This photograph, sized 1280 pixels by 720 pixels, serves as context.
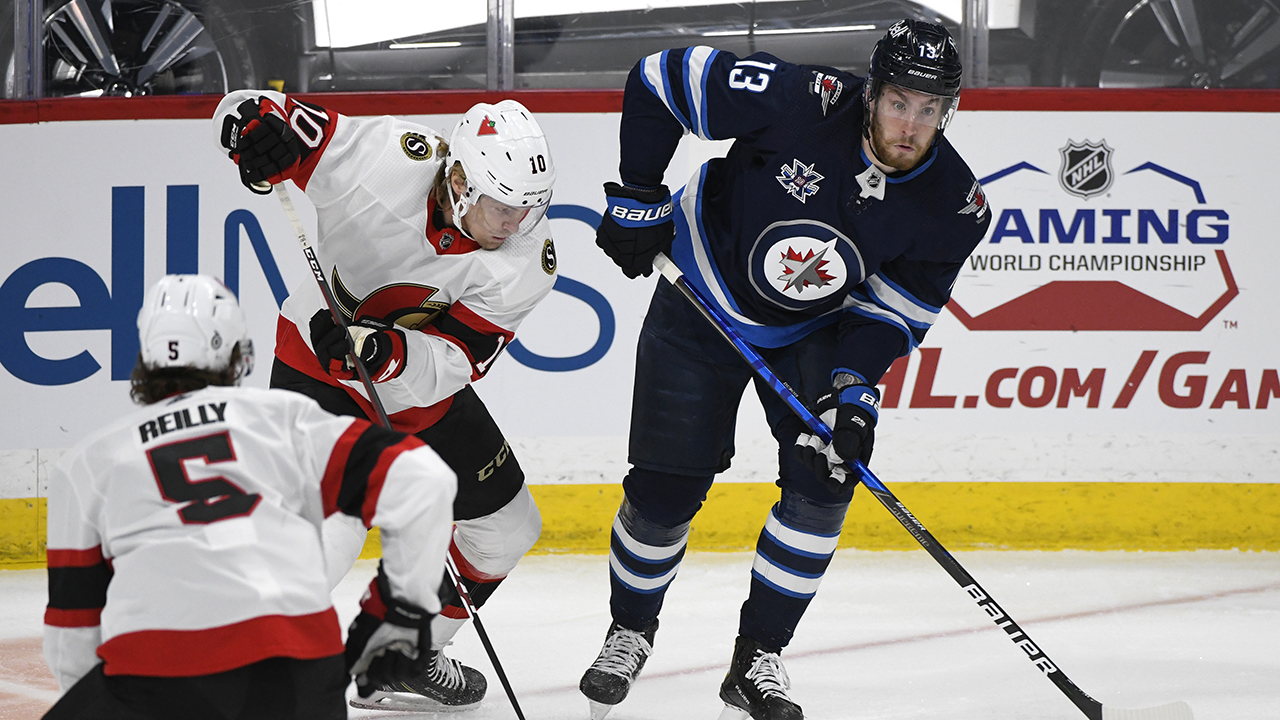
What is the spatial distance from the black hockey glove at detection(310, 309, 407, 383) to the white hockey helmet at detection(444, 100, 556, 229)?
0.89 feet

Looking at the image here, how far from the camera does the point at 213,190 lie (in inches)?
143

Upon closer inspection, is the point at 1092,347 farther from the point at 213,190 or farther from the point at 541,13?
the point at 213,190

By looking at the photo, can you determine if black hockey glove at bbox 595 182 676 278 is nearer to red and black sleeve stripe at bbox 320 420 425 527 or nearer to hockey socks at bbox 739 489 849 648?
hockey socks at bbox 739 489 849 648

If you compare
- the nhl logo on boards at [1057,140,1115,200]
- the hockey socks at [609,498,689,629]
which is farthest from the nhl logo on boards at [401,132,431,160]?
the nhl logo on boards at [1057,140,1115,200]

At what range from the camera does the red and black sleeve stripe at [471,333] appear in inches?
88.4

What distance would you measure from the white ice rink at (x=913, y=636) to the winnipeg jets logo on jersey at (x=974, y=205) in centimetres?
100

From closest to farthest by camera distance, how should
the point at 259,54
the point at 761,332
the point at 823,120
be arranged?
1. the point at 823,120
2. the point at 761,332
3. the point at 259,54

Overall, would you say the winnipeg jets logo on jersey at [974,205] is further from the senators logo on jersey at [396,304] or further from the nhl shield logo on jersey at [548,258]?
the senators logo on jersey at [396,304]

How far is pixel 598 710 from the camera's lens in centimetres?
230

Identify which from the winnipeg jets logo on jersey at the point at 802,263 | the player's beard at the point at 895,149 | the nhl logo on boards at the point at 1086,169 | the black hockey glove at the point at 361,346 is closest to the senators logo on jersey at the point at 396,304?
the black hockey glove at the point at 361,346

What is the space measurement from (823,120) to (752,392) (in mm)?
1651

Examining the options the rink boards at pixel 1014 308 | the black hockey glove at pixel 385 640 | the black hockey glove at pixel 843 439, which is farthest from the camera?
the rink boards at pixel 1014 308

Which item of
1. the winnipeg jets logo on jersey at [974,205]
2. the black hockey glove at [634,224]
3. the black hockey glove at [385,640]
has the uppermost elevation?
the winnipeg jets logo on jersey at [974,205]

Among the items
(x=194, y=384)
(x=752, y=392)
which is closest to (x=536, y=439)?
(x=752, y=392)
